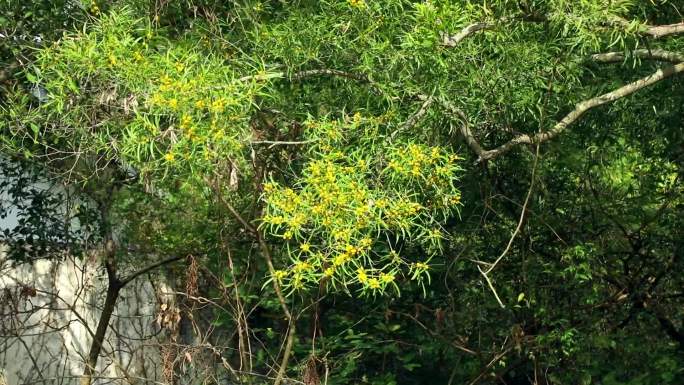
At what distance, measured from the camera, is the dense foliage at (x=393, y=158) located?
578 cm

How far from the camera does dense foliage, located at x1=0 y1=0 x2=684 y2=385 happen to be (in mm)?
5781

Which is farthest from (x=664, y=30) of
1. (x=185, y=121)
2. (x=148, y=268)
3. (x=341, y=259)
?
(x=148, y=268)

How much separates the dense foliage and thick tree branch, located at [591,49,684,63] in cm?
1

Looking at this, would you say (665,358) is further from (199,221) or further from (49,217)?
(49,217)

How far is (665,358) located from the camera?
8234 millimetres

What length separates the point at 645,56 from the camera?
261 inches

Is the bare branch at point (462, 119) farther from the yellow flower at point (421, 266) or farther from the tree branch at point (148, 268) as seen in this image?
the tree branch at point (148, 268)

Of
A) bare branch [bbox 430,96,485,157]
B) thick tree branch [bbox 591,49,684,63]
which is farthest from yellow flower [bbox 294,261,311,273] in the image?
thick tree branch [bbox 591,49,684,63]

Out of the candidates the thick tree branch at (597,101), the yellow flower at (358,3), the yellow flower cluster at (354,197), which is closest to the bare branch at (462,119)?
the thick tree branch at (597,101)

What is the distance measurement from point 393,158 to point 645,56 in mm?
1623

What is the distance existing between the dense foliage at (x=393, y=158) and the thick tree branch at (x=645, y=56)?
14 mm

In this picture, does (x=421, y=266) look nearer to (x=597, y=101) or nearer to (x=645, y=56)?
(x=597, y=101)

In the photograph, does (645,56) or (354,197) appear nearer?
(354,197)

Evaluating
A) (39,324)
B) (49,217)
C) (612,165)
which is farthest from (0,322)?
(612,165)
